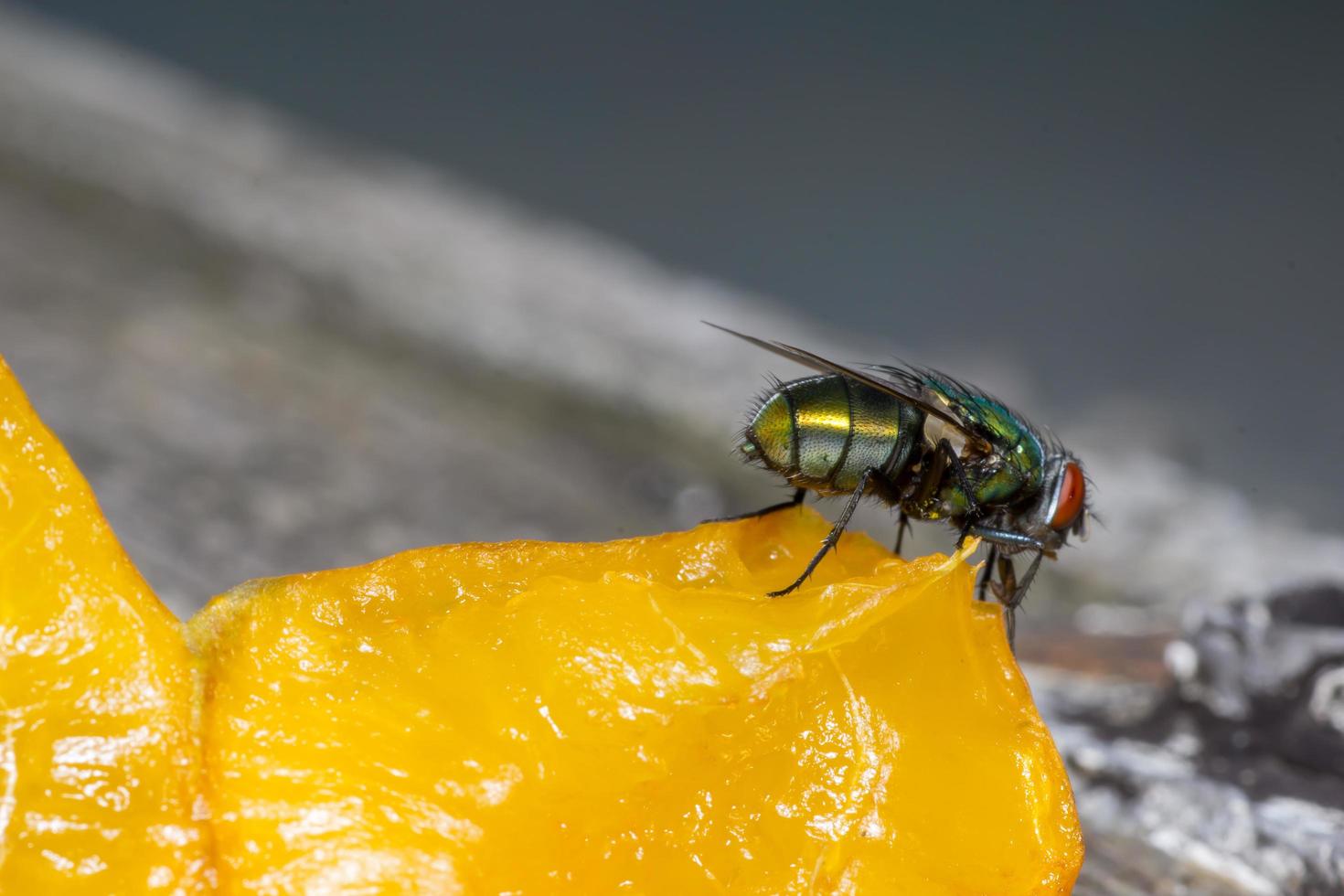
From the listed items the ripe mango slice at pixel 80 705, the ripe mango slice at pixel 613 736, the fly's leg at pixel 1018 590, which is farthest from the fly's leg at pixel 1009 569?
the ripe mango slice at pixel 80 705

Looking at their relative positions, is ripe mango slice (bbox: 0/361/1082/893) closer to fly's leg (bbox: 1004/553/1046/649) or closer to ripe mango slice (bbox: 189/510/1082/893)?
ripe mango slice (bbox: 189/510/1082/893)

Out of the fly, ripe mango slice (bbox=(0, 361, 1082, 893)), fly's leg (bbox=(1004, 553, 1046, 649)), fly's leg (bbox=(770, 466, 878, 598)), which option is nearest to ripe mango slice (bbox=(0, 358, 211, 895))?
ripe mango slice (bbox=(0, 361, 1082, 893))

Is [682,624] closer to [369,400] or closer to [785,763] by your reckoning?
[785,763]

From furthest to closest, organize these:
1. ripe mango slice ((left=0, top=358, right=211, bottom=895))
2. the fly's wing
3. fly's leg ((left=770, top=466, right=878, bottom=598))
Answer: the fly's wing < fly's leg ((left=770, top=466, right=878, bottom=598)) < ripe mango slice ((left=0, top=358, right=211, bottom=895))

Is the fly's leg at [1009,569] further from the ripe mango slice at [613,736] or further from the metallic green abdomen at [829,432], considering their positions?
the ripe mango slice at [613,736]

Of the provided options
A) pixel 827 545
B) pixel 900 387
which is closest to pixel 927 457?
pixel 900 387

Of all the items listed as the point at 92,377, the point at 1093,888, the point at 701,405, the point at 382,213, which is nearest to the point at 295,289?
the point at 382,213
